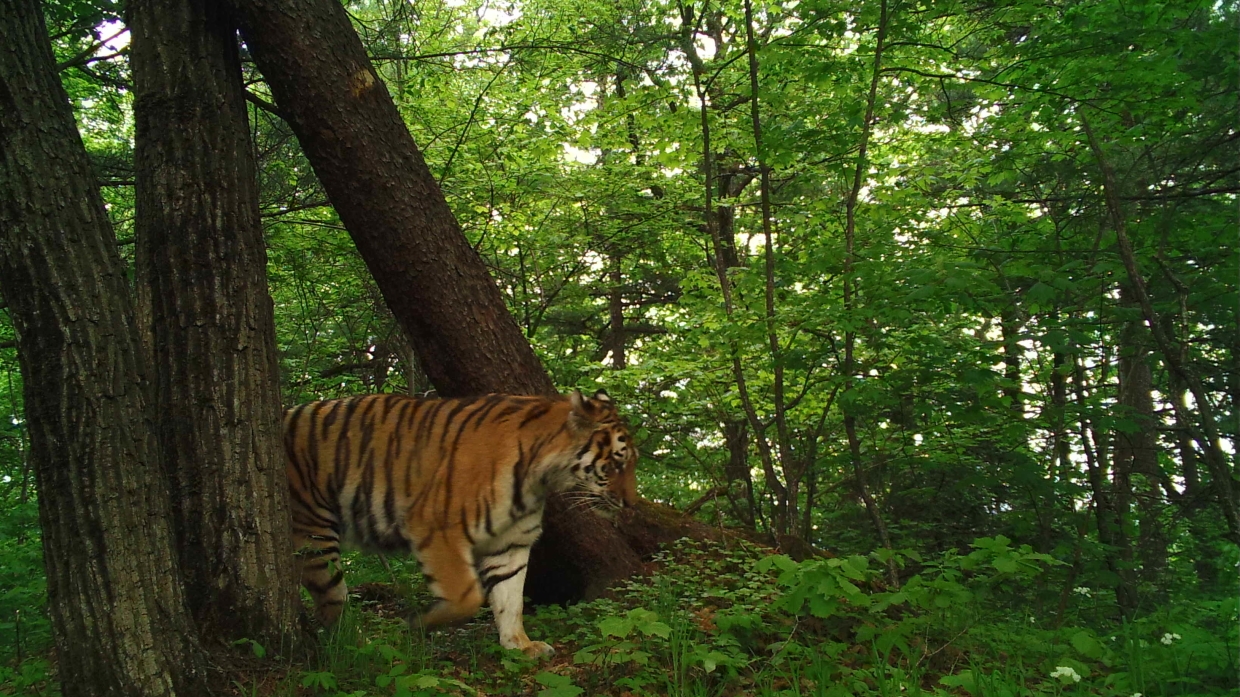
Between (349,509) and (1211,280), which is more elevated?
(1211,280)

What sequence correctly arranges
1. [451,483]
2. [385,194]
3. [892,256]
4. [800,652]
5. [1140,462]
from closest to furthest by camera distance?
[800,652] < [451,483] < [385,194] < [892,256] < [1140,462]

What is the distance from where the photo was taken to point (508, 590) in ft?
13.2

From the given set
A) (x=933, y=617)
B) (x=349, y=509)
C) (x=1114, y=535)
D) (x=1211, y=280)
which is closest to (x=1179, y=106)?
(x=1211, y=280)

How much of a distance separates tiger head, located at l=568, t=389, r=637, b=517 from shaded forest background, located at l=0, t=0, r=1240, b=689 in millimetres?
1865

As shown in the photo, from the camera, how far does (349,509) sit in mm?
4051

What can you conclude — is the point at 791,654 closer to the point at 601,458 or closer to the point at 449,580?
the point at 601,458

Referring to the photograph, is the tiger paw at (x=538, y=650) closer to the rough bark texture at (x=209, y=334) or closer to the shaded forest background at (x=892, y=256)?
the rough bark texture at (x=209, y=334)

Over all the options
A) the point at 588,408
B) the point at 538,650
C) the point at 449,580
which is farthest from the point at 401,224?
the point at 538,650

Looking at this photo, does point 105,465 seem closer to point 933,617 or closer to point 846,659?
point 846,659

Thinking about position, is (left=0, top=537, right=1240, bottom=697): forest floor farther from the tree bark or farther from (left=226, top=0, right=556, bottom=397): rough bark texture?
the tree bark

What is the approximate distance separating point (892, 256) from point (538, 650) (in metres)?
4.49

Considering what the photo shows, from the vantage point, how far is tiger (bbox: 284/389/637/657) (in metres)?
3.88

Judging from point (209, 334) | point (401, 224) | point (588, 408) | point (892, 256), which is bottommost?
point (588, 408)

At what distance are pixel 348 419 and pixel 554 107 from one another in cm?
689
